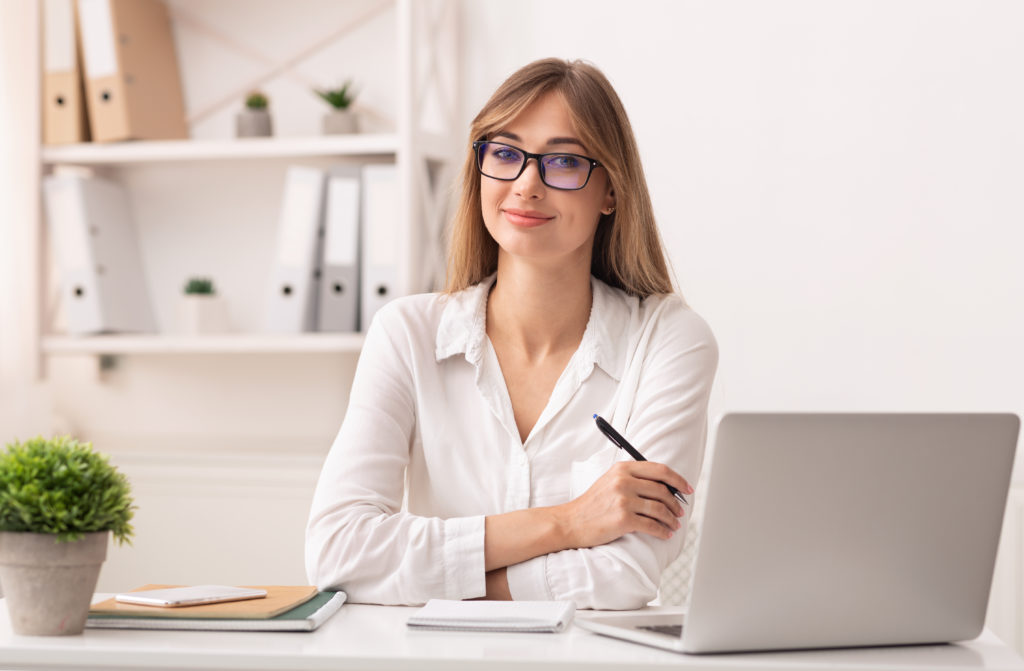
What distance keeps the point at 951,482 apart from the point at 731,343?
4.90 feet

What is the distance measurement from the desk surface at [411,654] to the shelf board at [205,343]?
1.41 metres

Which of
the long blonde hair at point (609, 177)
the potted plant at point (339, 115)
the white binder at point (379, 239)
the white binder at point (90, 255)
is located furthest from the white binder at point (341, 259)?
the long blonde hair at point (609, 177)

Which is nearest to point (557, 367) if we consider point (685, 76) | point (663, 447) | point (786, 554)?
point (663, 447)

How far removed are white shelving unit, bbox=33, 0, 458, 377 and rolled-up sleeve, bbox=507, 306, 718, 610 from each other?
0.89 m

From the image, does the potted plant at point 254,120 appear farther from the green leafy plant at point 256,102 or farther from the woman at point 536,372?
the woman at point 536,372

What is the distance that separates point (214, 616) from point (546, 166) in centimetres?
83

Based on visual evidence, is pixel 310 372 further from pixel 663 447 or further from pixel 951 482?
pixel 951 482

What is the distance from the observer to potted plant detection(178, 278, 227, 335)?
2.56 meters

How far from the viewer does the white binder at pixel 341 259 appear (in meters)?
2.44

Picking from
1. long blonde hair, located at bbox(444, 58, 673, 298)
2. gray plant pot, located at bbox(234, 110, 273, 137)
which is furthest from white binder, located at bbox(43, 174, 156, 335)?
long blonde hair, located at bbox(444, 58, 673, 298)

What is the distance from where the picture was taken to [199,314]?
256cm

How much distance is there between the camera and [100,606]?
3.58 feet

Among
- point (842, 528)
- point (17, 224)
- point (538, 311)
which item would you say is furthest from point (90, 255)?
point (842, 528)

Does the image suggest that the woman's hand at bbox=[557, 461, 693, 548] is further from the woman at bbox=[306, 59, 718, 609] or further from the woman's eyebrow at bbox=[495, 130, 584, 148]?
the woman's eyebrow at bbox=[495, 130, 584, 148]
